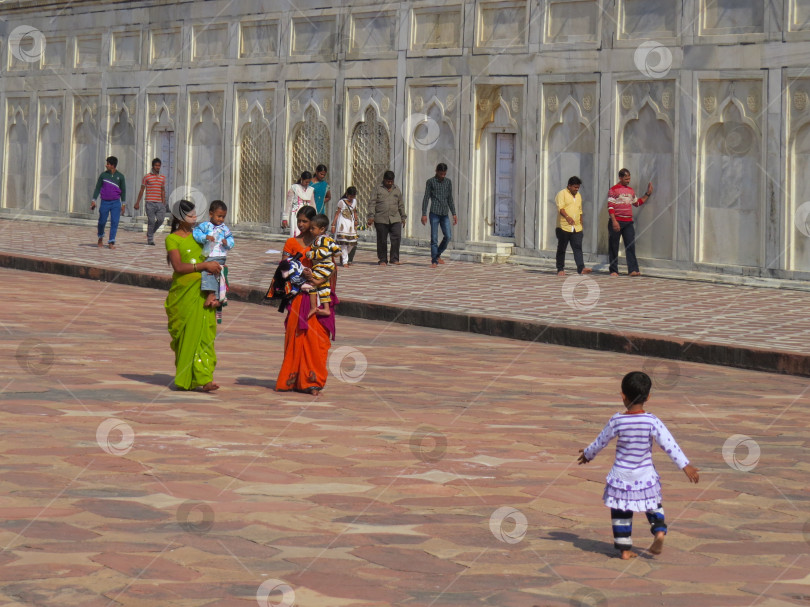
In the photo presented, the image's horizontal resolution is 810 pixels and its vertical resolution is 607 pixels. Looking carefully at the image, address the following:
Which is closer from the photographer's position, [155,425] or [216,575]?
[216,575]

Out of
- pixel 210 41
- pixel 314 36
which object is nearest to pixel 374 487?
pixel 314 36

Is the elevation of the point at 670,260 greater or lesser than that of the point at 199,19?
lesser

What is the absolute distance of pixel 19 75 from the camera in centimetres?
3706

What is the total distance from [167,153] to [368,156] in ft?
22.3

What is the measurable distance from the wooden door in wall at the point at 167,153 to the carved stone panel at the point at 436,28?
7.95 m

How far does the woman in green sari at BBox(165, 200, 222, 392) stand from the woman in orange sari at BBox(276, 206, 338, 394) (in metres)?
0.56

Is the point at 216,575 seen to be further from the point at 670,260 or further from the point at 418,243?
the point at 418,243

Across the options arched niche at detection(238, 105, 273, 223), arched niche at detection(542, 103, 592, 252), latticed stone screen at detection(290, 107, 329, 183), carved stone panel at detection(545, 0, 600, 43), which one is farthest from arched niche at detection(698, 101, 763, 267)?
arched niche at detection(238, 105, 273, 223)

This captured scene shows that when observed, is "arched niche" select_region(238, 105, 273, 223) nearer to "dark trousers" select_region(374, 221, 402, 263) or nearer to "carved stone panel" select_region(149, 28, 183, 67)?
"carved stone panel" select_region(149, 28, 183, 67)

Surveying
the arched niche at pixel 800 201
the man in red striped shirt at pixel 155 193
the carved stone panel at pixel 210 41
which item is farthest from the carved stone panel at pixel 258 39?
the arched niche at pixel 800 201

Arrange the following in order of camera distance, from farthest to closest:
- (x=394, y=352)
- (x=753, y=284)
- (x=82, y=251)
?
(x=82, y=251)
(x=753, y=284)
(x=394, y=352)

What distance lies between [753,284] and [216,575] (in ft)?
52.2

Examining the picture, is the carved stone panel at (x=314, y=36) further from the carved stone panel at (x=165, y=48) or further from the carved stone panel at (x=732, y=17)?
the carved stone panel at (x=732, y=17)

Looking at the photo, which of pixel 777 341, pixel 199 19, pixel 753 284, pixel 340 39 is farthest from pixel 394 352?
pixel 199 19
